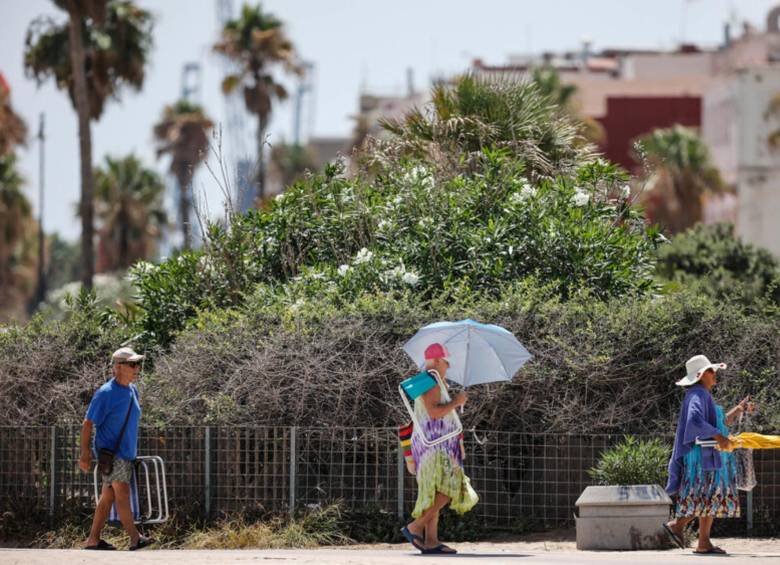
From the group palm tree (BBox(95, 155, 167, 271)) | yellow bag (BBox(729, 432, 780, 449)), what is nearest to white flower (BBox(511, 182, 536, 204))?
yellow bag (BBox(729, 432, 780, 449))

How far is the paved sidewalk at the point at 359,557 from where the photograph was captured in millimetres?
12281

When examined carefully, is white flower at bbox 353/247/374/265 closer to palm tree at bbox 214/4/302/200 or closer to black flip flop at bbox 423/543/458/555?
black flip flop at bbox 423/543/458/555

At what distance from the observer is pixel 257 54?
5469cm

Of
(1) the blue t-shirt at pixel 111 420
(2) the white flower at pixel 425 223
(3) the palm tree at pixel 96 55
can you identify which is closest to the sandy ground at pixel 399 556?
(1) the blue t-shirt at pixel 111 420

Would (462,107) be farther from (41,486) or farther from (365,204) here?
(41,486)

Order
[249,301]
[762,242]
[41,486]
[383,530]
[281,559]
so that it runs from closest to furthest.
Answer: [281,559] < [383,530] < [41,486] < [249,301] < [762,242]

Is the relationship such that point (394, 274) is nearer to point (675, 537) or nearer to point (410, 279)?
point (410, 279)

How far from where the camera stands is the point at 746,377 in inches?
614

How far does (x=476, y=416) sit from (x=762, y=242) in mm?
45496

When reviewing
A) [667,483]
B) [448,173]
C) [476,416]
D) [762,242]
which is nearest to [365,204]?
[448,173]

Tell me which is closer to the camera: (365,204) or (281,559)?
(281,559)

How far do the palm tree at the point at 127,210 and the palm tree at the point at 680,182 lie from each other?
2088cm

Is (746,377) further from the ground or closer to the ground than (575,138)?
closer to the ground

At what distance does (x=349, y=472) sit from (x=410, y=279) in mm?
2867
